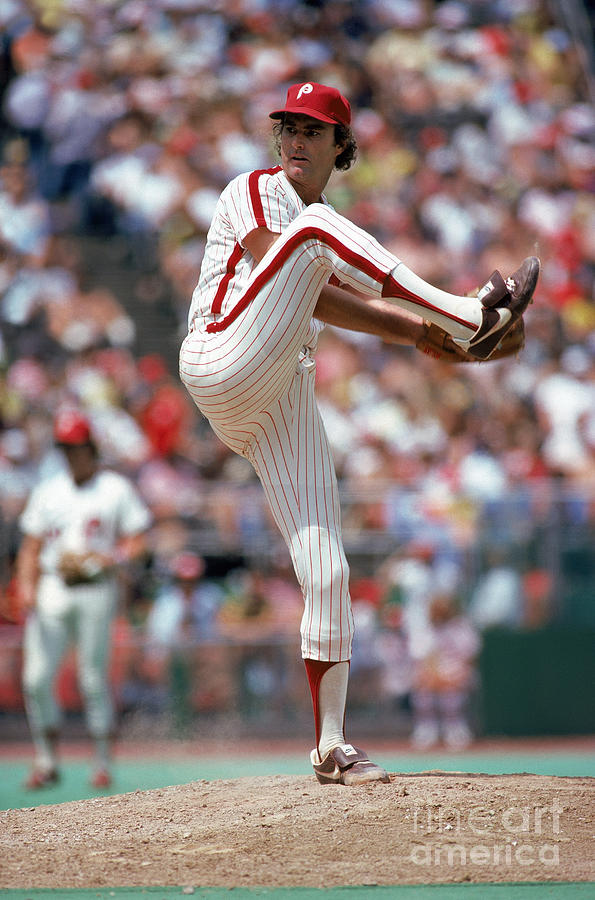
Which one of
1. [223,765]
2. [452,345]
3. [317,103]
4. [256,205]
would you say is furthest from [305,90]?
[223,765]

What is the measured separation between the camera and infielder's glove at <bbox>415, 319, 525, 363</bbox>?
3617mm

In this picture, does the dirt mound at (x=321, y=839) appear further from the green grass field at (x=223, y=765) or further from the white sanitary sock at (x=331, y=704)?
the green grass field at (x=223, y=765)

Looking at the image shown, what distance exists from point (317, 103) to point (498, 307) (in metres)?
0.89

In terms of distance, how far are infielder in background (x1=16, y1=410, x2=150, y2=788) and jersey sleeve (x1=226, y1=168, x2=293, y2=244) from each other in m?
3.72

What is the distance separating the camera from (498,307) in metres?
3.39

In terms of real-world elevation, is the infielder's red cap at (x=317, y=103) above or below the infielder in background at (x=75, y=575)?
above

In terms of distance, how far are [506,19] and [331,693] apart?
37.5 feet

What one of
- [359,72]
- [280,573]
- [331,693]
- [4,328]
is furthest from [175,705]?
[359,72]

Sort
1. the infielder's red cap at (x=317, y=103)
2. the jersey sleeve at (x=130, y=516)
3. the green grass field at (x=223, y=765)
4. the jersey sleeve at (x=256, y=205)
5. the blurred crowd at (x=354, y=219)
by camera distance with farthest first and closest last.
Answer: the blurred crowd at (x=354, y=219) < the jersey sleeve at (x=130, y=516) < the green grass field at (x=223, y=765) < the infielder's red cap at (x=317, y=103) < the jersey sleeve at (x=256, y=205)

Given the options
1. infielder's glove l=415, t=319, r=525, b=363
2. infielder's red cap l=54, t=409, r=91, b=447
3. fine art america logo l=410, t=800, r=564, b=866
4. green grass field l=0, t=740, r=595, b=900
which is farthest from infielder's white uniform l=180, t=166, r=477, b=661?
infielder's red cap l=54, t=409, r=91, b=447

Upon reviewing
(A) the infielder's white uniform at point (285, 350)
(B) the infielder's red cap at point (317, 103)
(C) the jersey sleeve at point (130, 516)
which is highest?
(B) the infielder's red cap at point (317, 103)

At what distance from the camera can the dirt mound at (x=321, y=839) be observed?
3156 mm

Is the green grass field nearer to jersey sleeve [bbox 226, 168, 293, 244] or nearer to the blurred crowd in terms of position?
the blurred crowd

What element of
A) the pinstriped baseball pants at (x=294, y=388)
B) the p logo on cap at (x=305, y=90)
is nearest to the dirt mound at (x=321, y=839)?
the pinstriped baseball pants at (x=294, y=388)
